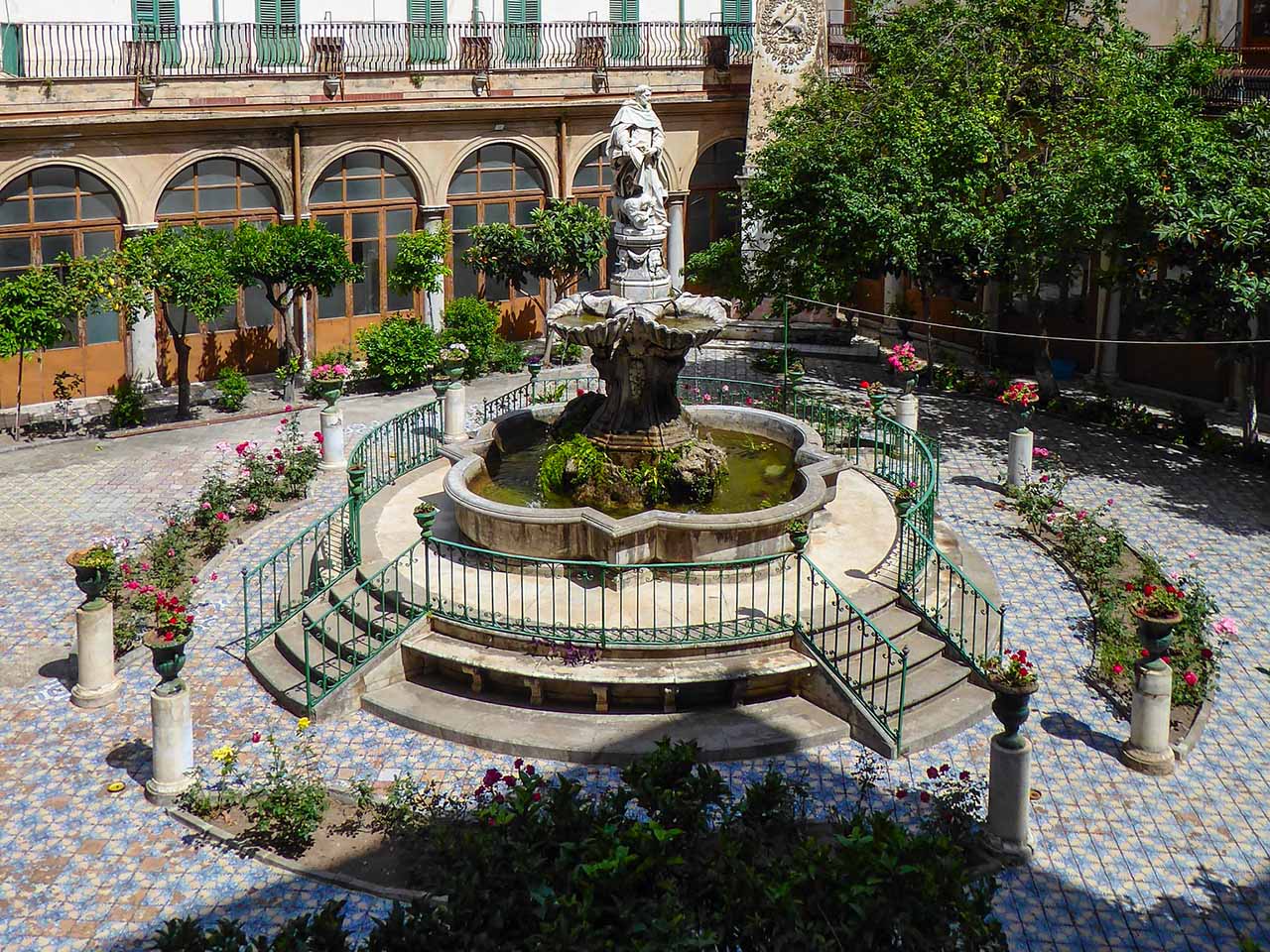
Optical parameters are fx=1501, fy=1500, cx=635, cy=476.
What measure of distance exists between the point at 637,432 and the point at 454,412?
5.28m

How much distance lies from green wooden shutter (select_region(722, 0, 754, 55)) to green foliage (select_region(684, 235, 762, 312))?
5.85 metres

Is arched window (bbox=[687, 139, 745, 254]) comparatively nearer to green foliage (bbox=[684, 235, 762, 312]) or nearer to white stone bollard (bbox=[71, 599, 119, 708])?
green foliage (bbox=[684, 235, 762, 312])

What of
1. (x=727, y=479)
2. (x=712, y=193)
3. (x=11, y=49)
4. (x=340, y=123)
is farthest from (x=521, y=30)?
(x=727, y=479)

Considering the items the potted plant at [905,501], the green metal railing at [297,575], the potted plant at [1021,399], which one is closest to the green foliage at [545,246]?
the potted plant at [1021,399]

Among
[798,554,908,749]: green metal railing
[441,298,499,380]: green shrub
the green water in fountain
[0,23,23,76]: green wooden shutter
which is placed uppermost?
[0,23,23,76]: green wooden shutter

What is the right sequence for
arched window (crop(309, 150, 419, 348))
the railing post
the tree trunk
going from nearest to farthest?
the railing post, the tree trunk, arched window (crop(309, 150, 419, 348))

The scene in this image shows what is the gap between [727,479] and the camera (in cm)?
1645

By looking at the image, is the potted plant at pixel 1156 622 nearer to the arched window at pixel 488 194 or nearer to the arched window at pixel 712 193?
the arched window at pixel 488 194

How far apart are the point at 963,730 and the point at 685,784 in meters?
4.19

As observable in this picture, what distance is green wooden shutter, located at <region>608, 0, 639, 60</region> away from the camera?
1145 inches

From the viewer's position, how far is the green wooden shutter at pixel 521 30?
28.0m

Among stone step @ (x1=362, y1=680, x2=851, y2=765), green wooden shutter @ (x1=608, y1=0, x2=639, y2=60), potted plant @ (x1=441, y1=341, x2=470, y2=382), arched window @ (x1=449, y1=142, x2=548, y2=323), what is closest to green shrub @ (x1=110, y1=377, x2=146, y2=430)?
potted plant @ (x1=441, y1=341, x2=470, y2=382)

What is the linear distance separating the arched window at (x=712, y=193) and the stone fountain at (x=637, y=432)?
13711 mm

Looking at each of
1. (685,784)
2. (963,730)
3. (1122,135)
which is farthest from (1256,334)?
(685,784)
